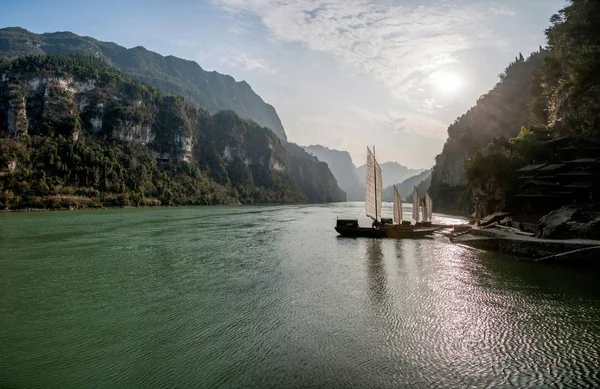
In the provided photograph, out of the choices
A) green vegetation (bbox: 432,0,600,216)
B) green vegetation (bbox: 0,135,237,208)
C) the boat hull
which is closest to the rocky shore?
the boat hull

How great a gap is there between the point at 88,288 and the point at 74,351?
8981 mm

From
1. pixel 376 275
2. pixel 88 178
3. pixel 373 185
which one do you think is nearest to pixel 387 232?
pixel 373 185

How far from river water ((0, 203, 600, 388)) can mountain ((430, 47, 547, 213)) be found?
3242 inches

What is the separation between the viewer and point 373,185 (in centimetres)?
4344

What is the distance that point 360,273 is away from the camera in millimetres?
23062

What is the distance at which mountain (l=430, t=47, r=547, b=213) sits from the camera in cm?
9850

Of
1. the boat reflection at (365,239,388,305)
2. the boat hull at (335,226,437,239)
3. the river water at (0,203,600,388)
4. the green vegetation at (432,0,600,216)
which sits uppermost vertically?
the green vegetation at (432,0,600,216)

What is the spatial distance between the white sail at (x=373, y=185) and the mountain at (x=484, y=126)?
5823 cm

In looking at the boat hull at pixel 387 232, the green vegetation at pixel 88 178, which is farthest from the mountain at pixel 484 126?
the green vegetation at pixel 88 178

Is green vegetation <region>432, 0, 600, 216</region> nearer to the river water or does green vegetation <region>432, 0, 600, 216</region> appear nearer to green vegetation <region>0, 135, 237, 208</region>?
the river water

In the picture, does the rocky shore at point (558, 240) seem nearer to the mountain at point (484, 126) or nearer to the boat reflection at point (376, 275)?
the boat reflection at point (376, 275)

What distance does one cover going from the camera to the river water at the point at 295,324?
9.25 metres

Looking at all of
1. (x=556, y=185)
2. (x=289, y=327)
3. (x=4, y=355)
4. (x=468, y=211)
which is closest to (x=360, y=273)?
(x=289, y=327)

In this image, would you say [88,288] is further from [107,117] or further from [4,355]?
[107,117]
